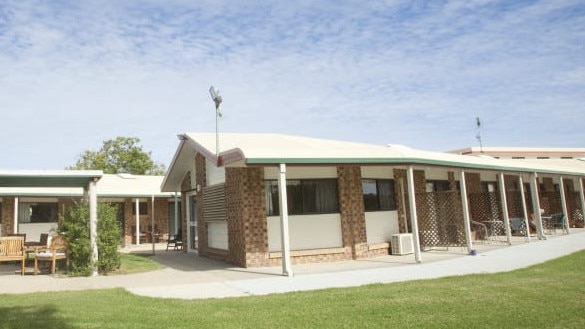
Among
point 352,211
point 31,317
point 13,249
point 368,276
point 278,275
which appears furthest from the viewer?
point 352,211

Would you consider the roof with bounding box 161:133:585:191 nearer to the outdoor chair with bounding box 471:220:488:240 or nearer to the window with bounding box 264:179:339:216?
the window with bounding box 264:179:339:216

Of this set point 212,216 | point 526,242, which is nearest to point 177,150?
point 212,216

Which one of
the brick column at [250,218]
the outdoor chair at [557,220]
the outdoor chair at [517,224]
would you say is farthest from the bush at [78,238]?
the outdoor chair at [557,220]

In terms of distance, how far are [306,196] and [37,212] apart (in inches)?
621

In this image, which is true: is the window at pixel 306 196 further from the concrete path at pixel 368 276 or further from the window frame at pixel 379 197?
the concrete path at pixel 368 276

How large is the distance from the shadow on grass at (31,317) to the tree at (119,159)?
136ft

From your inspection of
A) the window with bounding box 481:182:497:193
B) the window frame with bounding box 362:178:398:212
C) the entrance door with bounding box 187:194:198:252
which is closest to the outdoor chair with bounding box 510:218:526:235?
the window with bounding box 481:182:497:193

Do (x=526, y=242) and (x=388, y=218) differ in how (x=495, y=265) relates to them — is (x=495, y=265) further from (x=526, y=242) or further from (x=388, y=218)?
(x=526, y=242)

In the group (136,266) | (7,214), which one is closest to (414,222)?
(136,266)

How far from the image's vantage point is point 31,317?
629cm

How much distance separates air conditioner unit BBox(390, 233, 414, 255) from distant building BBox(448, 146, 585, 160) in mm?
24473

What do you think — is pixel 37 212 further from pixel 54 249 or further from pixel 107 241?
pixel 107 241

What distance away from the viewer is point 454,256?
42.0 ft

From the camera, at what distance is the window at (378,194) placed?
1391cm
